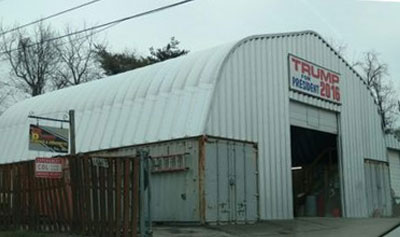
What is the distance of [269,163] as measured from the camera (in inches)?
909

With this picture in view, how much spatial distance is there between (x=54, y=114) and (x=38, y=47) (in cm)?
3203

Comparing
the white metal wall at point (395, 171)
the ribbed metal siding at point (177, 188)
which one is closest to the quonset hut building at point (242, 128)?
the ribbed metal siding at point (177, 188)

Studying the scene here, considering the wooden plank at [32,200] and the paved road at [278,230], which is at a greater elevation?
the wooden plank at [32,200]

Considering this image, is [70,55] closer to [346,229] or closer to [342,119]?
[342,119]

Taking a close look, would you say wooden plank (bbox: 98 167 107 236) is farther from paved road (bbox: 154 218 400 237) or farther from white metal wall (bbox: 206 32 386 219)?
white metal wall (bbox: 206 32 386 219)

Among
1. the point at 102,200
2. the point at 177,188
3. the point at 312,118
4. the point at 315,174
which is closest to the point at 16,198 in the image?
the point at 102,200

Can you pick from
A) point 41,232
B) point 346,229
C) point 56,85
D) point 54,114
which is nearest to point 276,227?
point 346,229

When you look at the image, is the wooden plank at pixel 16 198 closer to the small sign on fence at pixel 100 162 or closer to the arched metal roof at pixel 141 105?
the small sign on fence at pixel 100 162

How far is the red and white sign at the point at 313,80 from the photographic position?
2559 cm

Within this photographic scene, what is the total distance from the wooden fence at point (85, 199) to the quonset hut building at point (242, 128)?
16.6 ft

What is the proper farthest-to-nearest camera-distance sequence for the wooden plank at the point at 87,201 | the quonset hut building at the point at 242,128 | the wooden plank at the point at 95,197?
the quonset hut building at the point at 242,128 < the wooden plank at the point at 87,201 < the wooden plank at the point at 95,197

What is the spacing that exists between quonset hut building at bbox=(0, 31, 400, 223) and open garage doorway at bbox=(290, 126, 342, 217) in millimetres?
72

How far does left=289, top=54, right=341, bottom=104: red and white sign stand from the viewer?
84.0 ft

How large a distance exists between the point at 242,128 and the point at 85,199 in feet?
26.4
